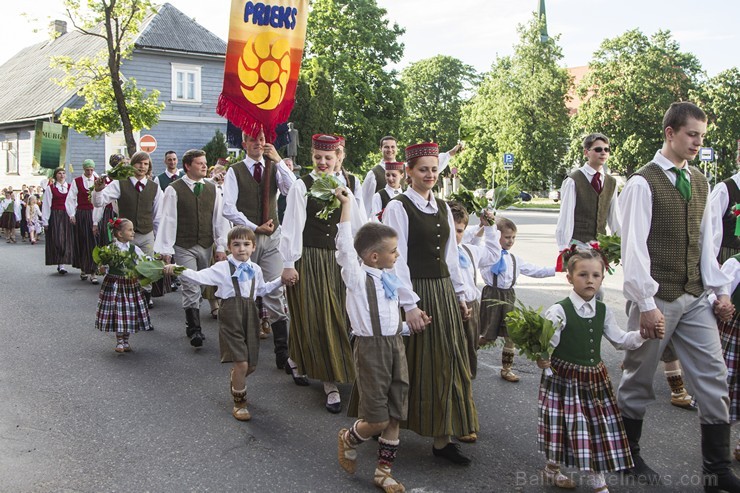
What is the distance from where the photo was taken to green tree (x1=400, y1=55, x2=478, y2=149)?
6475 cm

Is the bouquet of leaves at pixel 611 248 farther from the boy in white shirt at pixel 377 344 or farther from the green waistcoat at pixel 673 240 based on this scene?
the boy in white shirt at pixel 377 344

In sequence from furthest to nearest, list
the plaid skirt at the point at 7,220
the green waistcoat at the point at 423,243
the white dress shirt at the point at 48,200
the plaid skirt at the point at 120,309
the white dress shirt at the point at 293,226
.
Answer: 1. the plaid skirt at the point at 7,220
2. the white dress shirt at the point at 48,200
3. the plaid skirt at the point at 120,309
4. the white dress shirt at the point at 293,226
5. the green waistcoat at the point at 423,243

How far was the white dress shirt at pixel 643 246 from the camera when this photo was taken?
161 inches

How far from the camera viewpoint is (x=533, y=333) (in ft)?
13.1

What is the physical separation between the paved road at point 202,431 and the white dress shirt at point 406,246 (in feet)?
3.42

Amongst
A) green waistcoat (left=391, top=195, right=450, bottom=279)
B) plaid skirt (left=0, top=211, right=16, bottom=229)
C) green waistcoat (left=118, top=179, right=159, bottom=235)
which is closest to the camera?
green waistcoat (left=391, top=195, right=450, bottom=279)

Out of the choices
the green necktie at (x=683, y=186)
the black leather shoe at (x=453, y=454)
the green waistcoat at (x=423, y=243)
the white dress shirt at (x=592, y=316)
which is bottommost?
the black leather shoe at (x=453, y=454)

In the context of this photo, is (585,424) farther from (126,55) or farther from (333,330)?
(126,55)

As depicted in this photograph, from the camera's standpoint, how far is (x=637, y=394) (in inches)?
167

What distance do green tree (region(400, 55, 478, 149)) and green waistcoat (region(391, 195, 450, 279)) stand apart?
199 ft

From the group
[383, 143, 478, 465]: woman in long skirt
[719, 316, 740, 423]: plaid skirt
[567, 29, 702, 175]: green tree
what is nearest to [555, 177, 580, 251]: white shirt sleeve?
[719, 316, 740, 423]: plaid skirt

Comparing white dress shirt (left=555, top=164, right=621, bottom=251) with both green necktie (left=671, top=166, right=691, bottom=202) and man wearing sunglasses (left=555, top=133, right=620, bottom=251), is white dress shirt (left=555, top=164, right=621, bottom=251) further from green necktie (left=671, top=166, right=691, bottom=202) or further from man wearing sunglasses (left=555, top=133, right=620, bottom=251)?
green necktie (left=671, top=166, right=691, bottom=202)

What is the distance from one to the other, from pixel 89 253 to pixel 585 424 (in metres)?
11.0

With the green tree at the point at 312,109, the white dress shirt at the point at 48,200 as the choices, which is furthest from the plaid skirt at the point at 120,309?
the green tree at the point at 312,109
